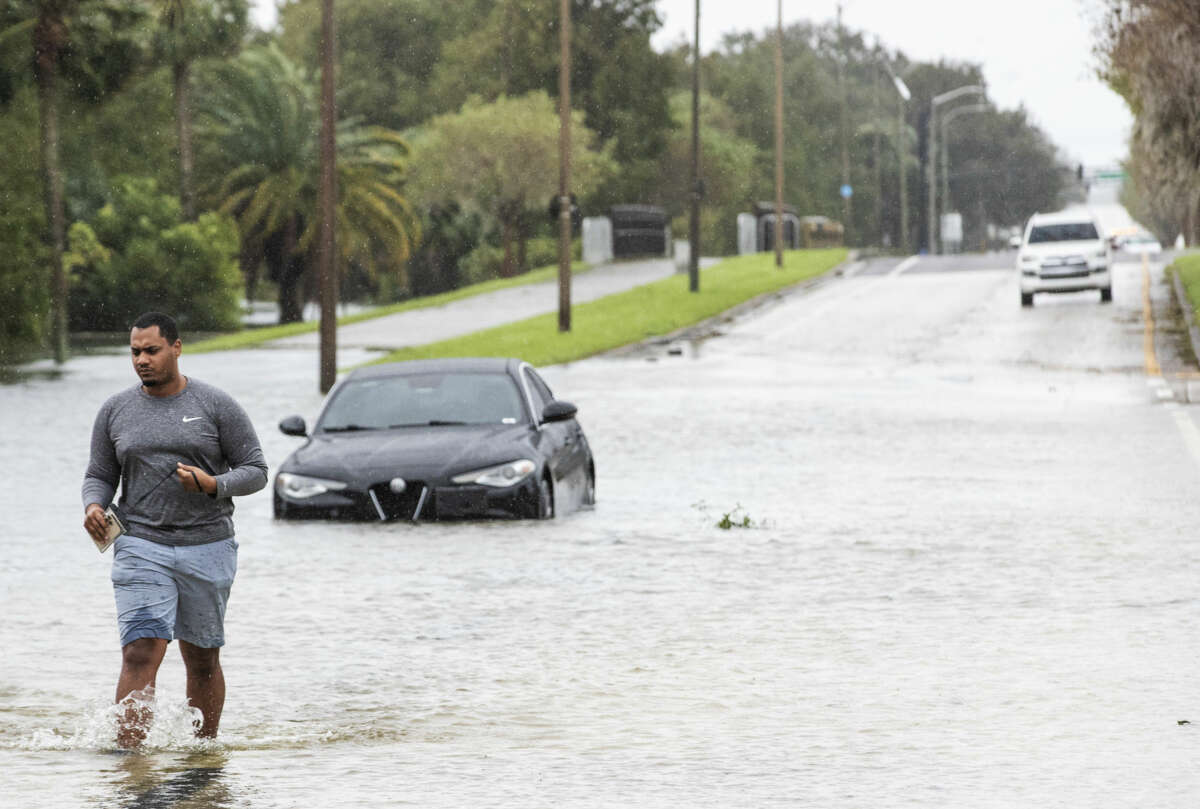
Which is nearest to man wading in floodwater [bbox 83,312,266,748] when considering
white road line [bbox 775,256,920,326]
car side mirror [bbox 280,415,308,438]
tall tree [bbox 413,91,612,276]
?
car side mirror [bbox 280,415,308,438]

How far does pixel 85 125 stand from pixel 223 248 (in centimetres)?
1243

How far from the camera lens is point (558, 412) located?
634 inches

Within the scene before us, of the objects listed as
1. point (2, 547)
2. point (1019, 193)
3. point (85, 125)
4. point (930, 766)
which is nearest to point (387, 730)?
point (930, 766)

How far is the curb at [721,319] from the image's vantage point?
4200 centimetres

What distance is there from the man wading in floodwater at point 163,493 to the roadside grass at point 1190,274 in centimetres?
3537

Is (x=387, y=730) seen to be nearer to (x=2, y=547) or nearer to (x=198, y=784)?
(x=198, y=784)

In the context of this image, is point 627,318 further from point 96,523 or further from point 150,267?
point 96,523

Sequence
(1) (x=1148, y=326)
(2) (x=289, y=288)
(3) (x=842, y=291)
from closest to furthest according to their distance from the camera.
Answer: (1) (x=1148, y=326) < (3) (x=842, y=291) < (2) (x=289, y=288)

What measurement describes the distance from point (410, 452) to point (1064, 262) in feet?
111

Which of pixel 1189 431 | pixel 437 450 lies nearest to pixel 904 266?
pixel 1189 431

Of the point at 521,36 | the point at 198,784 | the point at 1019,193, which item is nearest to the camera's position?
the point at 198,784

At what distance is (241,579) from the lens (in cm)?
1326

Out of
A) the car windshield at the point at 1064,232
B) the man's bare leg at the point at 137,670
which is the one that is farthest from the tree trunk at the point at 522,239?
the man's bare leg at the point at 137,670

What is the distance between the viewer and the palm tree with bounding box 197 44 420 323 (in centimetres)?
7188
